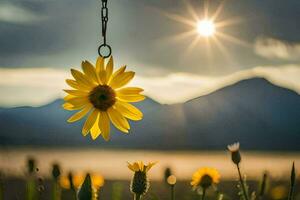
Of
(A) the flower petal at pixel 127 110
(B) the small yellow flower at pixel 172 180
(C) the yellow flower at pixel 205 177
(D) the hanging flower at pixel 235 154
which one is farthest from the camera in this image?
(C) the yellow flower at pixel 205 177

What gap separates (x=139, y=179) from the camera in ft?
12.9

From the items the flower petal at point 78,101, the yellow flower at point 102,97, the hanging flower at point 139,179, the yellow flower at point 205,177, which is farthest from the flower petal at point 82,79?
the yellow flower at point 205,177

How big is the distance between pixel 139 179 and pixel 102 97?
38.3 inches

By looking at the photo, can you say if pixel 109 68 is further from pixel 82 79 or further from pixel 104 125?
pixel 104 125

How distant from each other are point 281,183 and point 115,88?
11.6 ft

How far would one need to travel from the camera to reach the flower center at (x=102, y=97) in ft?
15.7

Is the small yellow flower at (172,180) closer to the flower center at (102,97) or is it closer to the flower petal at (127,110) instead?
the flower petal at (127,110)

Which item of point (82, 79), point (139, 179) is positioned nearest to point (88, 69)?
point (82, 79)

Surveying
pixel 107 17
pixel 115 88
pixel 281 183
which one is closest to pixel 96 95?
pixel 115 88

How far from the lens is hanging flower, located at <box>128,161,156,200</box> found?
3.91 m

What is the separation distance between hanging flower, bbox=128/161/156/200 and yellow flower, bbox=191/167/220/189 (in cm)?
153

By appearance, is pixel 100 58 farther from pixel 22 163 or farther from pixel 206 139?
pixel 206 139

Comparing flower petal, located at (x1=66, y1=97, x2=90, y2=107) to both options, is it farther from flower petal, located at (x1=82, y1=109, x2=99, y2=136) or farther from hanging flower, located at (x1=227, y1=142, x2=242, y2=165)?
hanging flower, located at (x1=227, y1=142, x2=242, y2=165)

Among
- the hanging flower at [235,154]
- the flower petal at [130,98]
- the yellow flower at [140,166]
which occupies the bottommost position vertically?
the yellow flower at [140,166]
